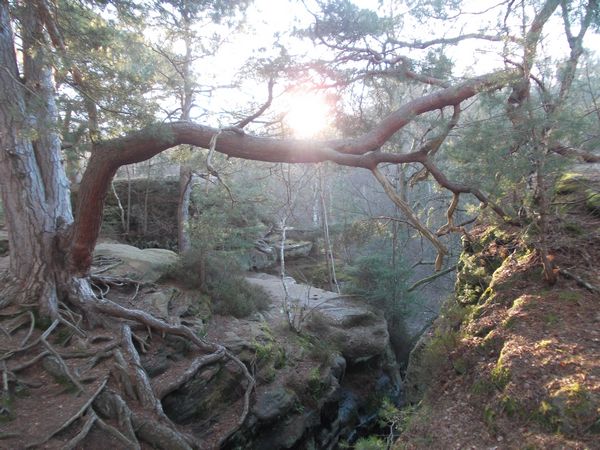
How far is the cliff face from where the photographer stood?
9.25ft

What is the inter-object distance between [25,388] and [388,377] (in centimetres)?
836

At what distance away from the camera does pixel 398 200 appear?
4.43 meters

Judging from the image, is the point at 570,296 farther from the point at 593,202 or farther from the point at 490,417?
the point at 490,417

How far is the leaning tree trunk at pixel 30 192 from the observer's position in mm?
5336

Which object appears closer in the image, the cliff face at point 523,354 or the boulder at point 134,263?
the cliff face at point 523,354

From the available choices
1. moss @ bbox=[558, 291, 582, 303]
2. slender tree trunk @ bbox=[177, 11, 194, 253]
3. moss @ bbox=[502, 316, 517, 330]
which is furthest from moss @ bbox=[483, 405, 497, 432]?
slender tree trunk @ bbox=[177, 11, 194, 253]

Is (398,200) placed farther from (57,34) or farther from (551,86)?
(57,34)

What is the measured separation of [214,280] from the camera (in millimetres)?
8945

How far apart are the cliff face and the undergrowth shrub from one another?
15.8 ft

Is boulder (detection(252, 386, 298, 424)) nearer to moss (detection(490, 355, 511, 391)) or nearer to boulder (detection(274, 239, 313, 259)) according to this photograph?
moss (detection(490, 355, 511, 391))

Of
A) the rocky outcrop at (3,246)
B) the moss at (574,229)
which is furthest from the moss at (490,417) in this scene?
the rocky outcrop at (3,246)

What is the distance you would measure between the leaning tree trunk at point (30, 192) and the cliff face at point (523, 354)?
560 cm

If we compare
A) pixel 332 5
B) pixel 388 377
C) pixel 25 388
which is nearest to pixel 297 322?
pixel 388 377

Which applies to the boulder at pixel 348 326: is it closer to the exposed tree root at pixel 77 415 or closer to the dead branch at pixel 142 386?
the dead branch at pixel 142 386
